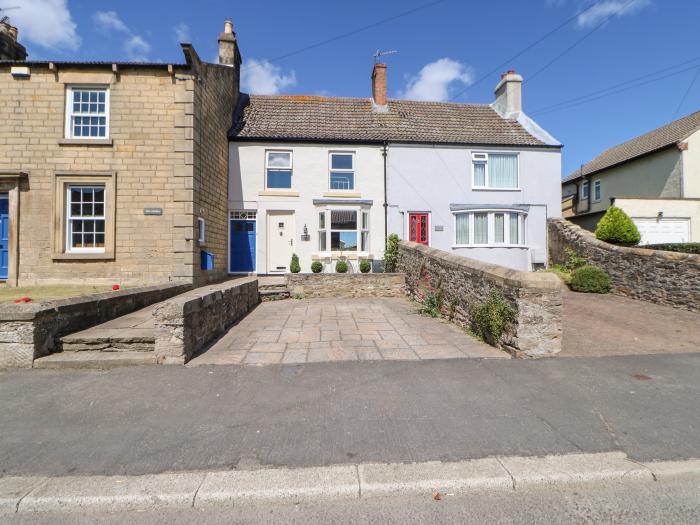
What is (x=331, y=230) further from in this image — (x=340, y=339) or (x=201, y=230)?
(x=340, y=339)

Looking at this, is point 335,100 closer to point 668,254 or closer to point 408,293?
point 408,293

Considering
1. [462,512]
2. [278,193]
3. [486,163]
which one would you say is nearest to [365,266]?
[278,193]

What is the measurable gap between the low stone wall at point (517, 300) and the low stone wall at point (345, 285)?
3892 millimetres

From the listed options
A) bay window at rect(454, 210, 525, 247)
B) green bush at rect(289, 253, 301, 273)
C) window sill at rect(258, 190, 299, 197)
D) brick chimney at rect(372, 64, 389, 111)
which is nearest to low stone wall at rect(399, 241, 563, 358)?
green bush at rect(289, 253, 301, 273)

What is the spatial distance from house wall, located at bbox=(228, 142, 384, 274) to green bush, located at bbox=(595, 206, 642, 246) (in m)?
8.94

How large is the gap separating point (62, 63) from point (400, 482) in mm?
13229

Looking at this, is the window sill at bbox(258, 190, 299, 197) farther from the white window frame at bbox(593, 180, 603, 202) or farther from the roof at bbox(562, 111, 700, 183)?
the white window frame at bbox(593, 180, 603, 202)

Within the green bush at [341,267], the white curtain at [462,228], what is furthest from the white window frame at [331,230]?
the white curtain at [462,228]

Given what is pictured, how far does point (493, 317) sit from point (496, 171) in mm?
11894

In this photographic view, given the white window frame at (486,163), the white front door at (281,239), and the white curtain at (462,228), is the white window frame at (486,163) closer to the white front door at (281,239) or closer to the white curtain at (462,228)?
the white curtain at (462,228)

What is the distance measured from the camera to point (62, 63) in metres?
9.37

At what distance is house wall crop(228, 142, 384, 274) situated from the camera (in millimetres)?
13539

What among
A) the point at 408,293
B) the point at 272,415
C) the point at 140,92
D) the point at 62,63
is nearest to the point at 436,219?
the point at 408,293

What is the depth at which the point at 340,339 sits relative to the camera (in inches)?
233
